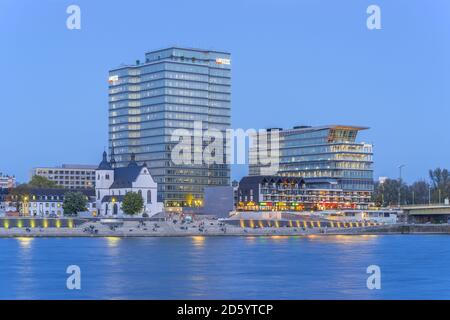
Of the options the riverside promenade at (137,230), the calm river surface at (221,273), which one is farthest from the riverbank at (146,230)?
the calm river surface at (221,273)

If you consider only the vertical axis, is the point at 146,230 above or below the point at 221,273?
above

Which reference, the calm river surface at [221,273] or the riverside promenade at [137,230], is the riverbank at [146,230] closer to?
the riverside promenade at [137,230]

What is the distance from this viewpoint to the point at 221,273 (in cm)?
8919

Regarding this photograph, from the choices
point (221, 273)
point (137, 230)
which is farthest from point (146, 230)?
point (221, 273)

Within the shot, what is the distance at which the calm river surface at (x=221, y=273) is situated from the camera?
7294cm

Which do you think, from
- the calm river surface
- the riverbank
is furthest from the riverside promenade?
the calm river surface

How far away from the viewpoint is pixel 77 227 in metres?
184

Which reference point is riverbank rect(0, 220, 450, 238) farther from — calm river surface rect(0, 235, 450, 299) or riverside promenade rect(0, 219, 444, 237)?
calm river surface rect(0, 235, 450, 299)

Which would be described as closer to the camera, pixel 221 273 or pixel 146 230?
pixel 221 273

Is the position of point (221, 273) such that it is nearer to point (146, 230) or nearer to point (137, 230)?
point (137, 230)

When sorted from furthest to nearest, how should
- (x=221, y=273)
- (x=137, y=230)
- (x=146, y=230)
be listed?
(x=146, y=230)
(x=137, y=230)
(x=221, y=273)

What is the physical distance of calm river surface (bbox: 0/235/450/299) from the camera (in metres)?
72.9
